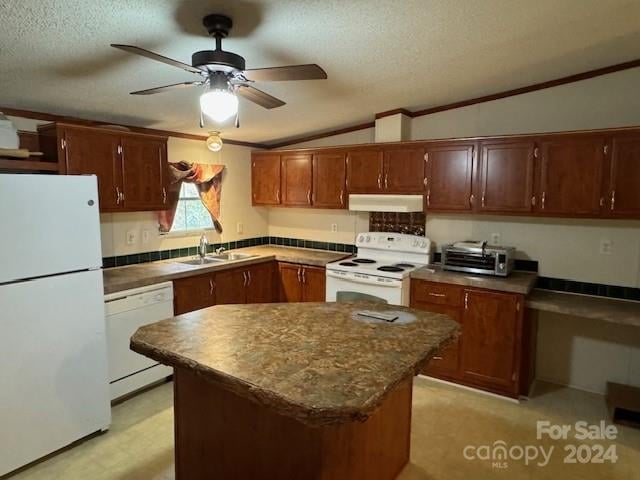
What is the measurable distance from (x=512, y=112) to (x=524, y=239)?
1119 mm

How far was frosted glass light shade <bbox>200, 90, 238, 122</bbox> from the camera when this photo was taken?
1950mm

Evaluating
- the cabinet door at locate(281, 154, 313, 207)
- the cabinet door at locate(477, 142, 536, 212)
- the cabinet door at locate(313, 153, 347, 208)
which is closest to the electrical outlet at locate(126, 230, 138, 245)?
the cabinet door at locate(281, 154, 313, 207)

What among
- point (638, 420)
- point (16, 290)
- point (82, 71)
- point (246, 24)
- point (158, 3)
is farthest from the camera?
point (638, 420)

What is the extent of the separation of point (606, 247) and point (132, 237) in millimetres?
4091

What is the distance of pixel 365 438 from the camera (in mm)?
1974

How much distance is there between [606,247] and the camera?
332cm

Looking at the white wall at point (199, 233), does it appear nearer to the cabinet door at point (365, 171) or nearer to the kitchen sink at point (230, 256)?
the kitchen sink at point (230, 256)

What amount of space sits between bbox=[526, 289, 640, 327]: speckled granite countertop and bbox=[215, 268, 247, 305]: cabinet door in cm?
256

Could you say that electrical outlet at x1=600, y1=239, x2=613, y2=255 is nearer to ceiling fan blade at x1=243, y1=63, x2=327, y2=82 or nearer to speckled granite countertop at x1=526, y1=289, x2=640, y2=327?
speckled granite countertop at x1=526, y1=289, x2=640, y2=327

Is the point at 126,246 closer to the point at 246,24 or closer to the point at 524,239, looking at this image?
the point at 246,24

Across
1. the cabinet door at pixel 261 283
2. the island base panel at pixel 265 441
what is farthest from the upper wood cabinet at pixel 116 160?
the island base panel at pixel 265 441

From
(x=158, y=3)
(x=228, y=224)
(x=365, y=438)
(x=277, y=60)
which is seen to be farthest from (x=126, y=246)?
(x=365, y=438)

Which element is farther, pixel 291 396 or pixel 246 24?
pixel 246 24

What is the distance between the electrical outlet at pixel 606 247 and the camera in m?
3.30
